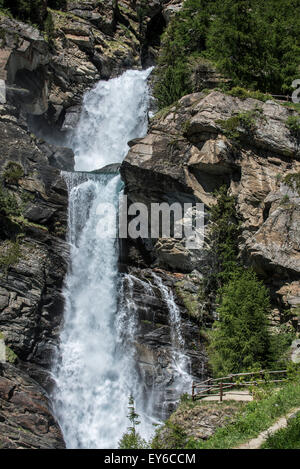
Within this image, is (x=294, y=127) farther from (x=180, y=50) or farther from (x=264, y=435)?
(x=264, y=435)

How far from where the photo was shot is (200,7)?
42.9 m

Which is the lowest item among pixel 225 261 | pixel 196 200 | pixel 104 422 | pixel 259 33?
pixel 104 422

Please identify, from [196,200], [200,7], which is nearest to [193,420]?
[196,200]

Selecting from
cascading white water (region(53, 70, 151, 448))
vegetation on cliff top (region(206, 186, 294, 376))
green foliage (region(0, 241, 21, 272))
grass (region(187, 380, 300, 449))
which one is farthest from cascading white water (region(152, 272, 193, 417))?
green foliage (region(0, 241, 21, 272))

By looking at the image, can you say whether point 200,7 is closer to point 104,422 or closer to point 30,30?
point 30,30

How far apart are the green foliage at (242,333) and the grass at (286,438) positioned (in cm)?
795

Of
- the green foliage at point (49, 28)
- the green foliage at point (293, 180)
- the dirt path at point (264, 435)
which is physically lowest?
the dirt path at point (264, 435)

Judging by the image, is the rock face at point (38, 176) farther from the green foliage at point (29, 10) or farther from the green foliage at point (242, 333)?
the green foliage at point (242, 333)

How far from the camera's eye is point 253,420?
15641 millimetres

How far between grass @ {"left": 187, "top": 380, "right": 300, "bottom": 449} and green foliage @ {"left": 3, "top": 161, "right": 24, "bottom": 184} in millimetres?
18373

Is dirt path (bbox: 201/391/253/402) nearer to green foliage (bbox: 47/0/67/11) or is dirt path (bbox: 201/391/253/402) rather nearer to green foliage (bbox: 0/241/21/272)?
green foliage (bbox: 0/241/21/272)

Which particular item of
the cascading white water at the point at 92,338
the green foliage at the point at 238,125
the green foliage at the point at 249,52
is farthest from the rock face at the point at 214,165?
the green foliage at the point at 249,52

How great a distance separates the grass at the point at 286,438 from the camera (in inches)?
513

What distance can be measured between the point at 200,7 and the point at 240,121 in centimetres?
1783
